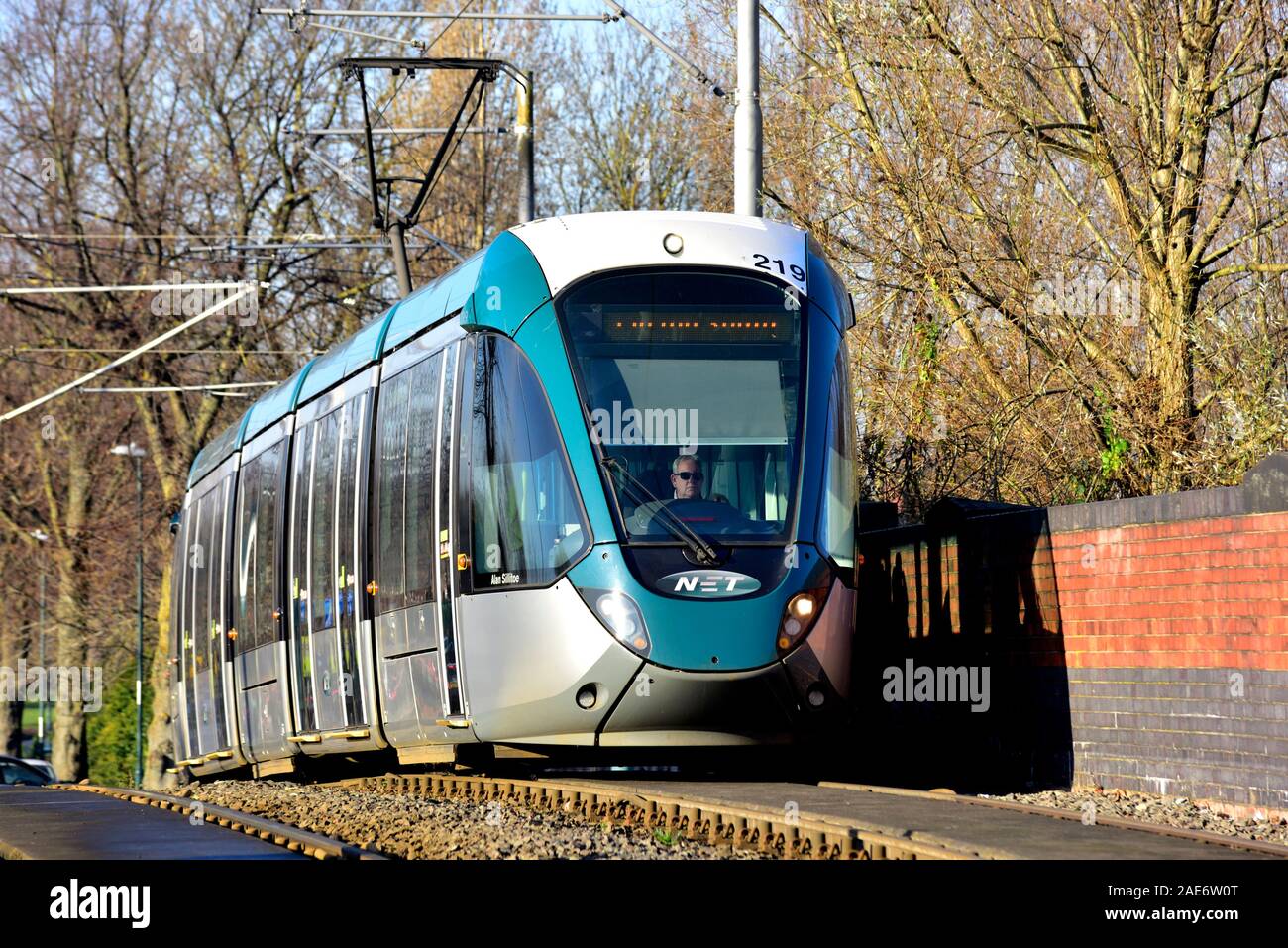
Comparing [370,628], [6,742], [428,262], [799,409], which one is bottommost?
[6,742]

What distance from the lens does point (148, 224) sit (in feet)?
133

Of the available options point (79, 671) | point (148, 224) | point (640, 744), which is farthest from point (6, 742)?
point (640, 744)

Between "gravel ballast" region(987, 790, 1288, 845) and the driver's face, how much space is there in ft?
8.72

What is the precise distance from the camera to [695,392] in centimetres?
1117

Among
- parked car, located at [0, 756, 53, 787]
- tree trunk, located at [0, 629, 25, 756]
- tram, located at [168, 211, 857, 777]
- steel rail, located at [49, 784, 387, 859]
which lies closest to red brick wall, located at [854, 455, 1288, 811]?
tram, located at [168, 211, 857, 777]

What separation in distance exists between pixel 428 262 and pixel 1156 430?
87.7 ft

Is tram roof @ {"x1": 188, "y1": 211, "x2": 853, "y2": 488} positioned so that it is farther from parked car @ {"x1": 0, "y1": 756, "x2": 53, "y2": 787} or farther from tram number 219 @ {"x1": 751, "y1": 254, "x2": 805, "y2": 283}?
parked car @ {"x1": 0, "y1": 756, "x2": 53, "y2": 787}

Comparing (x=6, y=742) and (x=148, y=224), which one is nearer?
(x=148, y=224)

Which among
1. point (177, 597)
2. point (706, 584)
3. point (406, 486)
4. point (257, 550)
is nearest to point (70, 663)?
point (177, 597)
